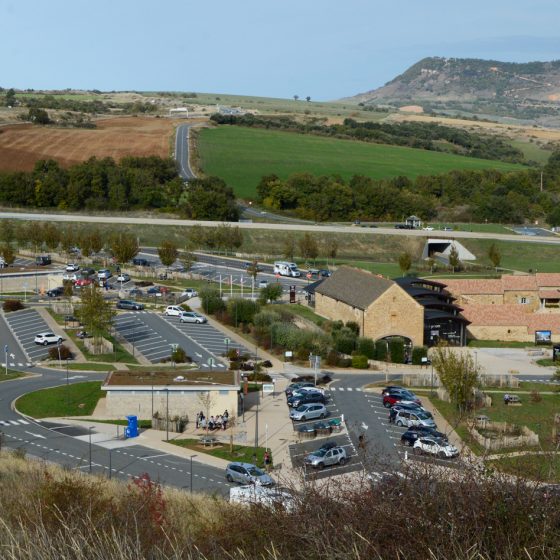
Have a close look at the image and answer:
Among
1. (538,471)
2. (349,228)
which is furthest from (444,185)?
(538,471)

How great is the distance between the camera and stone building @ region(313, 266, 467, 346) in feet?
162

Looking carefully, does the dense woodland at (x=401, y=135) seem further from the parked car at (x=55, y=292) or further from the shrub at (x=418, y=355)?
the shrub at (x=418, y=355)

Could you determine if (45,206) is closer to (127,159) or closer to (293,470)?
(127,159)

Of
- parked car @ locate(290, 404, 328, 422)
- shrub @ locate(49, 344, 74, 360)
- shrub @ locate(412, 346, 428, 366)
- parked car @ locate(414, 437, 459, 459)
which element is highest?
parked car @ locate(414, 437, 459, 459)

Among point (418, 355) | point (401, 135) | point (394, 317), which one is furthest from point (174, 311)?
point (401, 135)

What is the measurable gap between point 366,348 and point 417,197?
2268 inches

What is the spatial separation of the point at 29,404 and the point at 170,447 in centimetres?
785

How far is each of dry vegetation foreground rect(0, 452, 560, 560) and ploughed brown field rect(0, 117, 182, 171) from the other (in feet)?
299

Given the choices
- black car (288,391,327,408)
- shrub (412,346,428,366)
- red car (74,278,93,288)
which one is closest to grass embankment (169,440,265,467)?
black car (288,391,327,408)

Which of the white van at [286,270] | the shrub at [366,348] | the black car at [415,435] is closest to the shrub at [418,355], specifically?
the shrub at [366,348]

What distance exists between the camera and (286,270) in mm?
70188

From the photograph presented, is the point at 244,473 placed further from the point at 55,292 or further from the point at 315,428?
the point at 55,292

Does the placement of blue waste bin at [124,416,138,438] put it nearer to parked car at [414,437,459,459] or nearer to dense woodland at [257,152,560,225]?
parked car at [414,437,459,459]

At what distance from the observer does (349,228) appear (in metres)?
88.8
